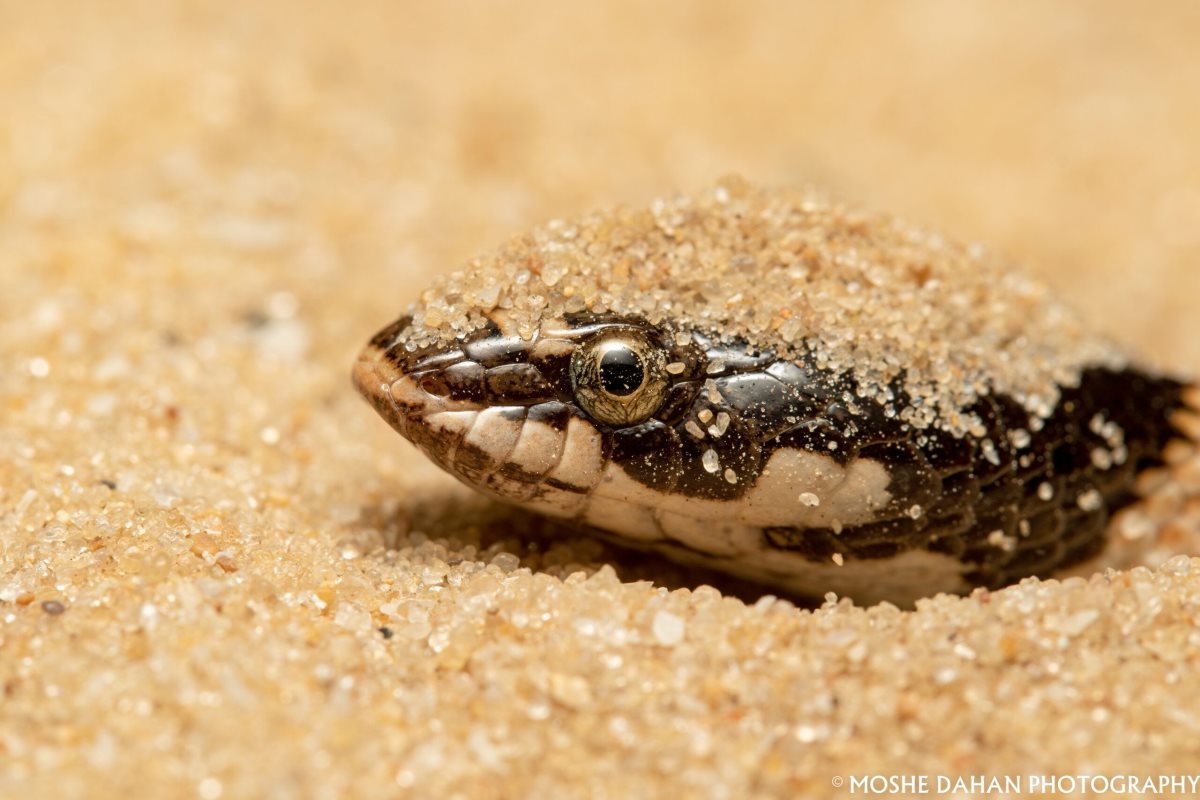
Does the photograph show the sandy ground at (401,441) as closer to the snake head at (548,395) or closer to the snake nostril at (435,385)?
the snake head at (548,395)

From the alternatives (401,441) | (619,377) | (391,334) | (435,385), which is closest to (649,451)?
(619,377)

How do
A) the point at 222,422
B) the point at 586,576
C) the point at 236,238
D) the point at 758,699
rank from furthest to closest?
the point at 236,238
the point at 222,422
the point at 586,576
the point at 758,699

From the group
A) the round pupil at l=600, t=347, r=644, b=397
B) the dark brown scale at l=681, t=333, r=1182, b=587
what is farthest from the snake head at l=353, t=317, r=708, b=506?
the dark brown scale at l=681, t=333, r=1182, b=587

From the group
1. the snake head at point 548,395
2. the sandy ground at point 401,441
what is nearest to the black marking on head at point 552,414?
the snake head at point 548,395

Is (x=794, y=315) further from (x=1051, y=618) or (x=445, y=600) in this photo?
(x=445, y=600)

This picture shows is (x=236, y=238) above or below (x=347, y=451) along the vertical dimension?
above

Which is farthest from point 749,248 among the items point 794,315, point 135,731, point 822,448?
point 135,731

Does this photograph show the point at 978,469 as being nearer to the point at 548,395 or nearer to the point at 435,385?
the point at 548,395
